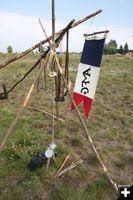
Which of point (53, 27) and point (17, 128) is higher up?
point (53, 27)

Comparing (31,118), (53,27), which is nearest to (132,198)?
(53,27)

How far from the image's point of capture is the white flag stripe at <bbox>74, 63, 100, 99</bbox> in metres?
5.26

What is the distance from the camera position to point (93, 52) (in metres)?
5.22

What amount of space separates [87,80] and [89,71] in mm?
192

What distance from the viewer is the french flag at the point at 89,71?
516 centimetres

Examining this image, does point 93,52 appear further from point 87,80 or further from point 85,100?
point 85,100

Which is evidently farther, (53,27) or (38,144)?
(38,144)

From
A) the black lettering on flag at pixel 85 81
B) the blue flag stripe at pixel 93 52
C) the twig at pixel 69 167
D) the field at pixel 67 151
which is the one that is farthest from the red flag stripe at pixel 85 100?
the field at pixel 67 151

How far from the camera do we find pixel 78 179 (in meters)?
5.33

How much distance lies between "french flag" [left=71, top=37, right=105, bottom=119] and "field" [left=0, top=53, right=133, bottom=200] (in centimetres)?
141

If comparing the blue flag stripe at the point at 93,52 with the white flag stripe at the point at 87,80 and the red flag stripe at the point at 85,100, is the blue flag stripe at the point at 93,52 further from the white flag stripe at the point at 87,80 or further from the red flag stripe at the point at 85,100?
the red flag stripe at the point at 85,100

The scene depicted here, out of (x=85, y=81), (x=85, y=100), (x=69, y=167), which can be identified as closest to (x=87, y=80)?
(x=85, y=81)

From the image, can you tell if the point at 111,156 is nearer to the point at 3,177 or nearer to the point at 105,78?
the point at 3,177

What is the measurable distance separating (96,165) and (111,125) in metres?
2.53
